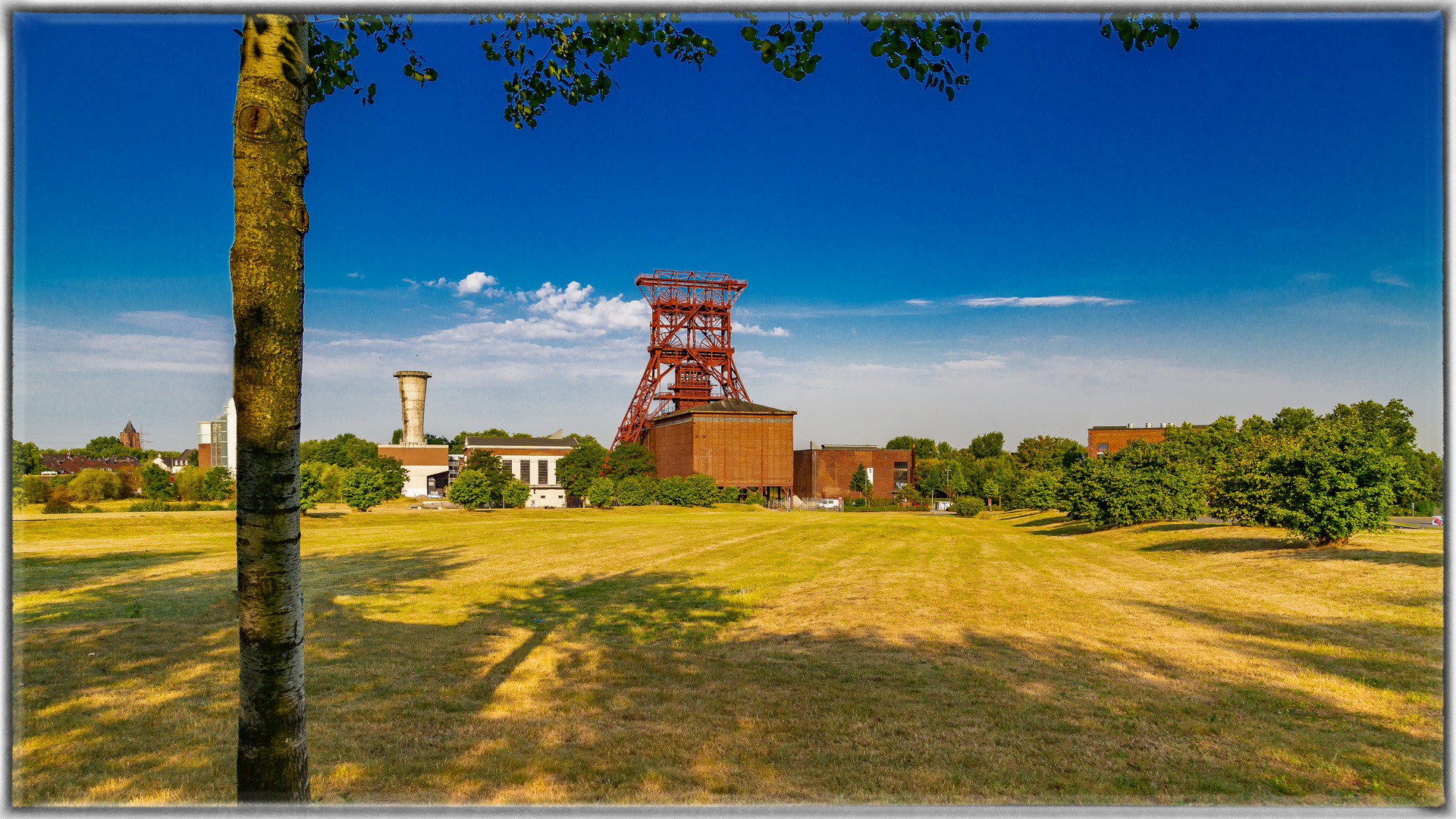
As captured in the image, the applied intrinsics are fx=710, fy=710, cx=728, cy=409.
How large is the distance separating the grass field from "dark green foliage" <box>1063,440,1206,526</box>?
1623cm

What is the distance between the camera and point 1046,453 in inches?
3438

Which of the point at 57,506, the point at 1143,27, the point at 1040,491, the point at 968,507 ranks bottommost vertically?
the point at 968,507

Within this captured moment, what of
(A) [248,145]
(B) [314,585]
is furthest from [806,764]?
(B) [314,585]

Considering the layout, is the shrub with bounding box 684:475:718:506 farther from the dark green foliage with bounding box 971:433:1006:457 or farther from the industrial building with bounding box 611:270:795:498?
the dark green foliage with bounding box 971:433:1006:457

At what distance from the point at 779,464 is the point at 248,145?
76651 millimetres

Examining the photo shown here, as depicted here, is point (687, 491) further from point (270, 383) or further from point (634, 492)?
point (270, 383)

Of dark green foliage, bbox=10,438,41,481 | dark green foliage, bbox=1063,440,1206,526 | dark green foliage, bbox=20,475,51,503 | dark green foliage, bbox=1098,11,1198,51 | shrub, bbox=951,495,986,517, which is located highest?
dark green foliage, bbox=1098,11,1198,51

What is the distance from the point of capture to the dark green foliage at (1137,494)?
33250mm

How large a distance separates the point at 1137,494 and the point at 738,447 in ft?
158

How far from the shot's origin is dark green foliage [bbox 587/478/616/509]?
2345 inches

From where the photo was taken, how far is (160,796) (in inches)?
182

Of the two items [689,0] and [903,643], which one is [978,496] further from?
[689,0]

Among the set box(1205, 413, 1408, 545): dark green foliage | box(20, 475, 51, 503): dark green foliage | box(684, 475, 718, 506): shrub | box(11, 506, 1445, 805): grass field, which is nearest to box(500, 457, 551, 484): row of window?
box(684, 475, 718, 506): shrub

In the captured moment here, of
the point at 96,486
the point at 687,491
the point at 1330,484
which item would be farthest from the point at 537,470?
the point at 1330,484
